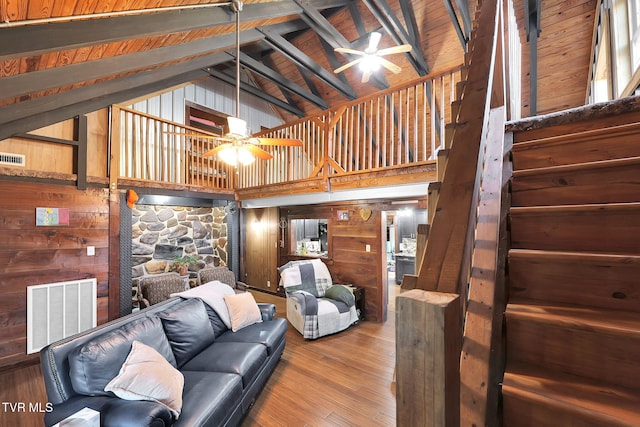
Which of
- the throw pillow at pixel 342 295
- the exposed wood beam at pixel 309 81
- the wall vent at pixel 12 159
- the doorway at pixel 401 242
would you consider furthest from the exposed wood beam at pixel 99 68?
the doorway at pixel 401 242

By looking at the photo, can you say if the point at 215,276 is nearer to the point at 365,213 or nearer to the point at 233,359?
the point at 233,359

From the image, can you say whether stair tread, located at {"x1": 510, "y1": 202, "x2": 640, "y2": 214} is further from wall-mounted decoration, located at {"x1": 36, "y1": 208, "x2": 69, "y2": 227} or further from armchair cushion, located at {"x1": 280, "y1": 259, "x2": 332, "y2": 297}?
wall-mounted decoration, located at {"x1": 36, "y1": 208, "x2": 69, "y2": 227}

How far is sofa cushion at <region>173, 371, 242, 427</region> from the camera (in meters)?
1.71

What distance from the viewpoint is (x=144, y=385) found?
66.6 inches

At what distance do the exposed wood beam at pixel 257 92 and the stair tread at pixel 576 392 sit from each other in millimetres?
6376

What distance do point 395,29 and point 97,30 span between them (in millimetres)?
4125

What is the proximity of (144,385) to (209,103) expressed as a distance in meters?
6.15

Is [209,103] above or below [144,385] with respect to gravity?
above

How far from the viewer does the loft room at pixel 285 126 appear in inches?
56.2

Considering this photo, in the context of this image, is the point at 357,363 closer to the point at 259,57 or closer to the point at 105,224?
the point at 105,224

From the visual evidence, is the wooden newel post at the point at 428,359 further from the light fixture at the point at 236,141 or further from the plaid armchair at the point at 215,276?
the plaid armchair at the point at 215,276

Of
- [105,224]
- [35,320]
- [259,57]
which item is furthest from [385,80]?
[35,320]

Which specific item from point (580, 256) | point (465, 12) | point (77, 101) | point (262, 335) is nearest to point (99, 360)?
point (262, 335)

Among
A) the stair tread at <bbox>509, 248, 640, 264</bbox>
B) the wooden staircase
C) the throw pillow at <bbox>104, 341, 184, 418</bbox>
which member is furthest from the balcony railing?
the throw pillow at <bbox>104, 341, 184, 418</bbox>
